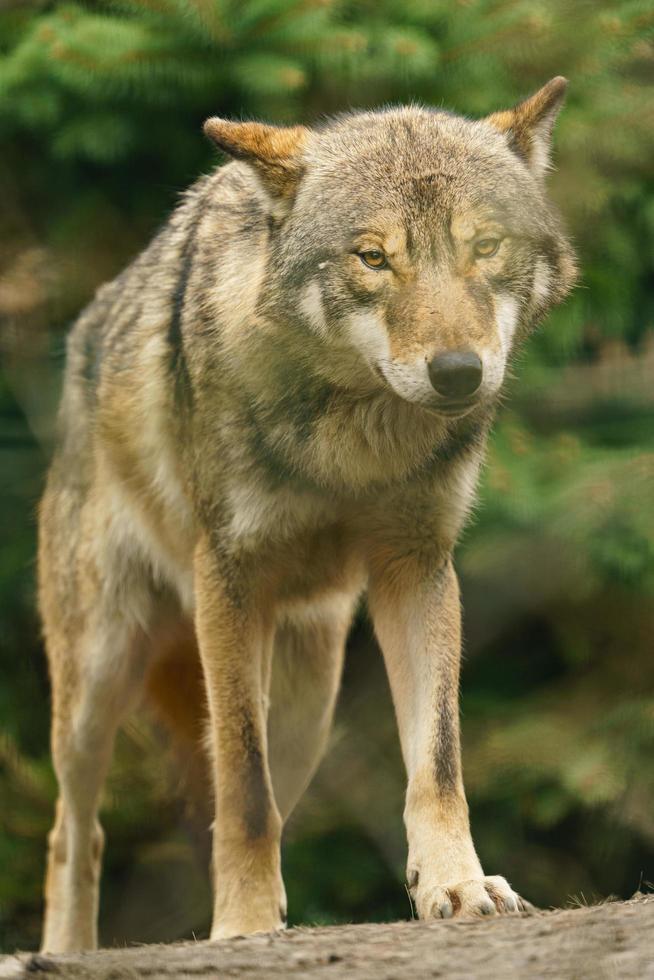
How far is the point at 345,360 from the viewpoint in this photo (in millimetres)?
3520

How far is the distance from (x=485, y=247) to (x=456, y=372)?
0.43 metres

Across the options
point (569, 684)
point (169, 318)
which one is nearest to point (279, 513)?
point (169, 318)

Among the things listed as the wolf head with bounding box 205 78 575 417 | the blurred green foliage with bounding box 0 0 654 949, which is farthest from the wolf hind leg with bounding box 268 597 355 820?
the wolf head with bounding box 205 78 575 417

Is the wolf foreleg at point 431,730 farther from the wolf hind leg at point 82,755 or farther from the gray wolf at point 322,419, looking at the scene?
the wolf hind leg at point 82,755

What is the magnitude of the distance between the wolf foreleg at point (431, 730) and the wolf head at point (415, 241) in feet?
2.09

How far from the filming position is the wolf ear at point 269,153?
3604 mm

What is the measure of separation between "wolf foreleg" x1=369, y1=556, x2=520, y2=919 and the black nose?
0.86m

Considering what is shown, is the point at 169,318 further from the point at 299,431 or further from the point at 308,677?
the point at 308,677

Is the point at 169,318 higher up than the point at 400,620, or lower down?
higher up

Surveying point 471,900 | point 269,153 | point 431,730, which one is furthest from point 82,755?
point 269,153

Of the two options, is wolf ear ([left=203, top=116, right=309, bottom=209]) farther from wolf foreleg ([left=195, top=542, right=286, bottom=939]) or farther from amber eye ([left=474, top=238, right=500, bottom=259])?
wolf foreleg ([left=195, top=542, right=286, bottom=939])

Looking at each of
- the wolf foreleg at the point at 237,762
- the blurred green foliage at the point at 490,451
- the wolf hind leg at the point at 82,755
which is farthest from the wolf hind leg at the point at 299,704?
the wolf foreleg at the point at 237,762

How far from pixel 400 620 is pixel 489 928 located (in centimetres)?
119

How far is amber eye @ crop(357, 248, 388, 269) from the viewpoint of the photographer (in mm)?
3316
